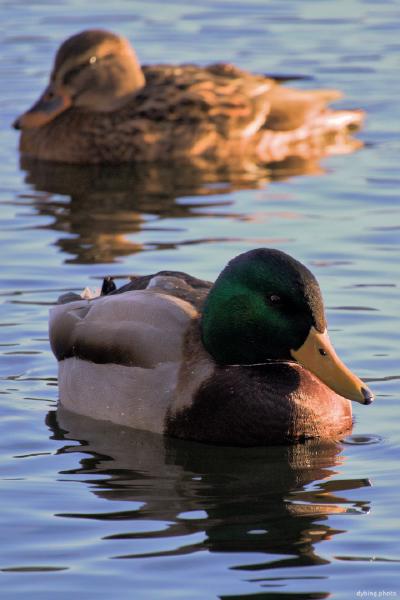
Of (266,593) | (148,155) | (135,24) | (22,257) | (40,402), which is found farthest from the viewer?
(135,24)

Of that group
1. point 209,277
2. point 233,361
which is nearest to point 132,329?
point 233,361

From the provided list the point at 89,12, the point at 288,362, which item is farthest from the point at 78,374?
the point at 89,12

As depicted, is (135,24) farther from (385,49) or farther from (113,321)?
(113,321)

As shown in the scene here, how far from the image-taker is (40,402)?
9703 millimetres

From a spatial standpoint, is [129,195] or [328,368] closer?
[328,368]

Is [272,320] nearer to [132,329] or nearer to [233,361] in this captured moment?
[233,361]

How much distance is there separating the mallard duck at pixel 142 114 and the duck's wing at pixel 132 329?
5.97 meters

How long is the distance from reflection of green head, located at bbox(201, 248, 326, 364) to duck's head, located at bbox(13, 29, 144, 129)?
6806 mm

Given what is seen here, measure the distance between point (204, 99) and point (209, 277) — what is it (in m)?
4.27

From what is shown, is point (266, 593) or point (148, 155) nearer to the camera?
point (266, 593)

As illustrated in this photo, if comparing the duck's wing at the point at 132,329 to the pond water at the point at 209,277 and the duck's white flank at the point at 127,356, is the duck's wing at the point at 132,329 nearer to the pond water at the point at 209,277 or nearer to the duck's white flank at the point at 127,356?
the duck's white flank at the point at 127,356

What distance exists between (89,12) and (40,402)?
11.2 meters

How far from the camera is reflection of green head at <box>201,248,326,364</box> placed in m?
8.70

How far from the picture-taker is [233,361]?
9.02 metres
